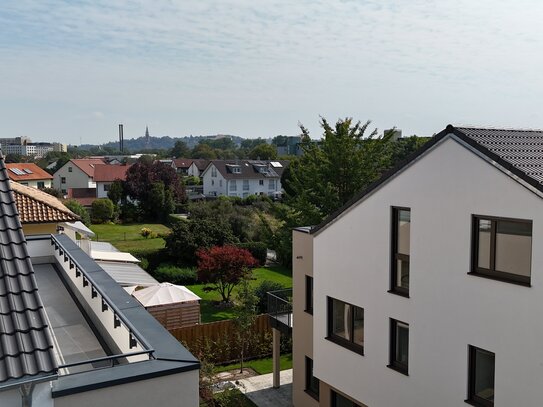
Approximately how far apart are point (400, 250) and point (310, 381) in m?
6.65

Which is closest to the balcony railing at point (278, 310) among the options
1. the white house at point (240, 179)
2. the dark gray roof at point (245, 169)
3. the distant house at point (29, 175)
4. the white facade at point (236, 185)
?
the distant house at point (29, 175)

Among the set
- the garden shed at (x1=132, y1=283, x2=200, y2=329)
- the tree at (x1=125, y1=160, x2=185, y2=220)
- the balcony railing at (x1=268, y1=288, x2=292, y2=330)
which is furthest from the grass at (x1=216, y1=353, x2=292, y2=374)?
the tree at (x1=125, y1=160, x2=185, y2=220)

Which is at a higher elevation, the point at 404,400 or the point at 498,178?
the point at 498,178

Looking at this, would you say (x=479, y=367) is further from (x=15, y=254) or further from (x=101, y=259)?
(x=101, y=259)

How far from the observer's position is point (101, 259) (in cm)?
2648

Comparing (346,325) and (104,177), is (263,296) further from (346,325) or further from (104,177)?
(104,177)

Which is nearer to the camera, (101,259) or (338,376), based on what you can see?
(338,376)

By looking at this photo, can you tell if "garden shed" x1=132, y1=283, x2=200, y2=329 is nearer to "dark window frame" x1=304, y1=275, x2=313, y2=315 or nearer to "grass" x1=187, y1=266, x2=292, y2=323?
"grass" x1=187, y1=266, x2=292, y2=323

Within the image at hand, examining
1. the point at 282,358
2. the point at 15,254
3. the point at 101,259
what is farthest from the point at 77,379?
the point at 101,259

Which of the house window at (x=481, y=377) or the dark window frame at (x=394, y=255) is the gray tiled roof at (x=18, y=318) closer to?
the house window at (x=481, y=377)

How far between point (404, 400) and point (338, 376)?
2581mm

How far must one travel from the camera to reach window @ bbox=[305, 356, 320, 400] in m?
16.1

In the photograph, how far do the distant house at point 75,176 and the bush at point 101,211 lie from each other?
22.0 m

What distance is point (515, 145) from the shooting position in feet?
34.4
